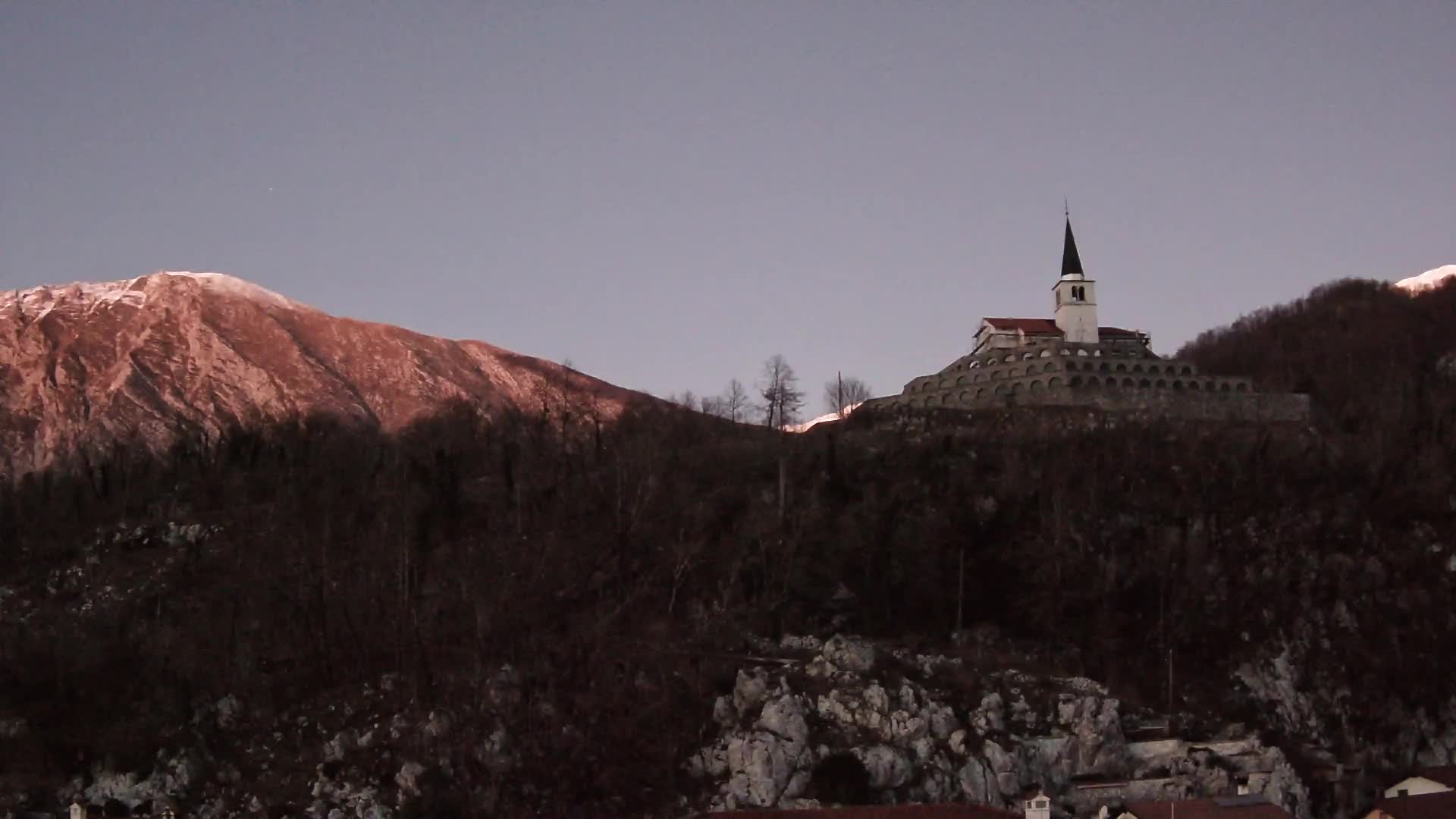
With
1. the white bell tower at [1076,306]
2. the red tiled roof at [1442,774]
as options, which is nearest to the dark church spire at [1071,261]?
the white bell tower at [1076,306]

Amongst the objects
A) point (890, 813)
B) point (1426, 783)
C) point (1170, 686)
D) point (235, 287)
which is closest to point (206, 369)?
point (235, 287)

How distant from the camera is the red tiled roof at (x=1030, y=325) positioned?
355 feet

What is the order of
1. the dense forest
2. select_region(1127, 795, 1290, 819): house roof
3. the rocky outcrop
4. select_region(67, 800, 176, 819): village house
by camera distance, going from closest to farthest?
select_region(1127, 795, 1290, 819): house roof < select_region(67, 800, 176, 819): village house < the rocky outcrop < the dense forest

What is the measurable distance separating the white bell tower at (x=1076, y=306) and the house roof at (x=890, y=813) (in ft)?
193

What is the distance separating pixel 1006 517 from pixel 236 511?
3996 centimetres

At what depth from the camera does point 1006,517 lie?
82688mm

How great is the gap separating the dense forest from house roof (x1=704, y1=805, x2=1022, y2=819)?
25.1 ft

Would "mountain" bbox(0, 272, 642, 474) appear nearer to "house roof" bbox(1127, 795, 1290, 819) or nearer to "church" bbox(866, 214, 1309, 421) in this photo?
"church" bbox(866, 214, 1309, 421)

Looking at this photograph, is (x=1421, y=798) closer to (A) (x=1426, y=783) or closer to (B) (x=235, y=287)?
(A) (x=1426, y=783)

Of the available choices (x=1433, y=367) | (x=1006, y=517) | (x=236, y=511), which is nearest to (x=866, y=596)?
(x=1006, y=517)

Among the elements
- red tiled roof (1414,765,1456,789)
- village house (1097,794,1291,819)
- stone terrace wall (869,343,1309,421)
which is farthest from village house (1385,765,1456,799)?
stone terrace wall (869,343,1309,421)

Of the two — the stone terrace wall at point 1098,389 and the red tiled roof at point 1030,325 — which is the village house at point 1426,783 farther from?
the red tiled roof at point 1030,325

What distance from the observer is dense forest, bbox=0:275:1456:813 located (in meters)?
65.7

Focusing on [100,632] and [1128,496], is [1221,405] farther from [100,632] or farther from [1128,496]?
[100,632]
